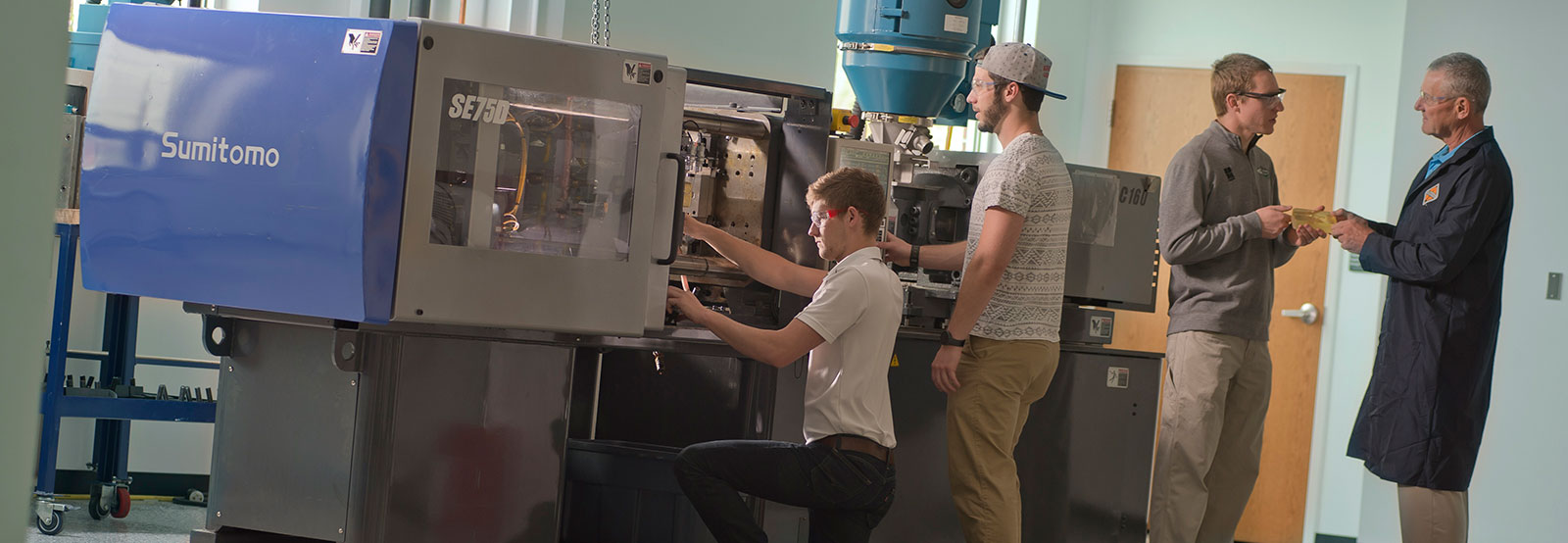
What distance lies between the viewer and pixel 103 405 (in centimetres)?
353

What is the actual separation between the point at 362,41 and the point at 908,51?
1.73 m

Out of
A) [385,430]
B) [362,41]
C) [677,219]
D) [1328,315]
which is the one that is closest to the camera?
[362,41]

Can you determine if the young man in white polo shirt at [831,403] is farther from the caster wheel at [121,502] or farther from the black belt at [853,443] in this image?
the caster wheel at [121,502]

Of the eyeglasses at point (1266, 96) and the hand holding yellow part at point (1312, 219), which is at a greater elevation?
the eyeglasses at point (1266, 96)

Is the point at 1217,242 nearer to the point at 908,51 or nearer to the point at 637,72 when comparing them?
the point at 908,51

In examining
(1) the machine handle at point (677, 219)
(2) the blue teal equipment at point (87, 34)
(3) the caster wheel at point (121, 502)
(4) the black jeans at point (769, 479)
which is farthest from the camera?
(3) the caster wheel at point (121, 502)

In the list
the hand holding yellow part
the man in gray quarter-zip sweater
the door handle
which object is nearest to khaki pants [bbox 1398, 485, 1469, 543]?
the man in gray quarter-zip sweater

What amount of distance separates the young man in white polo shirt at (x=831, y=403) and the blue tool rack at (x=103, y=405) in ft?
5.96

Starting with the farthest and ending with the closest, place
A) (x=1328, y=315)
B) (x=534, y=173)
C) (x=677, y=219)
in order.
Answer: (x=1328, y=315) → (x=677, y=219) → (x=534, y=173)

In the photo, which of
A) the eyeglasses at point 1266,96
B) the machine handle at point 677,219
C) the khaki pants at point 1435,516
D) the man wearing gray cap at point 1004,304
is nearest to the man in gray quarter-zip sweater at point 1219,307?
the eyeglasses at point 1266,96

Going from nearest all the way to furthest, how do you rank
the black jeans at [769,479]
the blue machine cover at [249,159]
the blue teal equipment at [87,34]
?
the blue machine cover at [249,159], the black jeans at [769,479], the blue teal equipment at [87,34]

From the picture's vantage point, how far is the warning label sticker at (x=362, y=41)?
2.11 metres

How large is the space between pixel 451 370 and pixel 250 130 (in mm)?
588

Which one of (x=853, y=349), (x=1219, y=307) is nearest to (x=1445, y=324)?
(x=1219, y=307)
